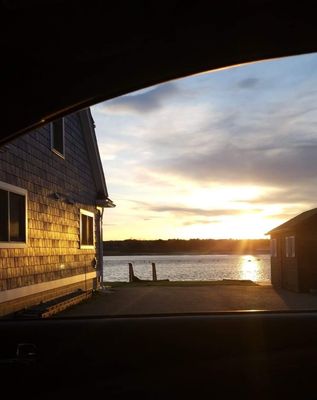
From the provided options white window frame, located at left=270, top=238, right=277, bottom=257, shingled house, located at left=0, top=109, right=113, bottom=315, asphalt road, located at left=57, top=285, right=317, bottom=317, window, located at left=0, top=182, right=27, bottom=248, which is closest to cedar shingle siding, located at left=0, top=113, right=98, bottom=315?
shingled house, located at left=0, top=109, right=113, bottom=315

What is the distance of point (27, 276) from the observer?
10055 millimetres

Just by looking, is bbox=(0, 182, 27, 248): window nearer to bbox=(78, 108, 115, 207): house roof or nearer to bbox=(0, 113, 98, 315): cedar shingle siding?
bbox=(0, 113, 98, 315): cedar shingle siding

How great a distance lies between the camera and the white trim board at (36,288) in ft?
29.6

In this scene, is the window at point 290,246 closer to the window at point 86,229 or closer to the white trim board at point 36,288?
the window at point 86,229

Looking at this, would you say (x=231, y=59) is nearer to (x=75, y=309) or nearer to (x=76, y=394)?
(x=76, y=394)

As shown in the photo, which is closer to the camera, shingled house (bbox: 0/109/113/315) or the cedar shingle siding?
shingled house (bbox: 0/109/113/315)

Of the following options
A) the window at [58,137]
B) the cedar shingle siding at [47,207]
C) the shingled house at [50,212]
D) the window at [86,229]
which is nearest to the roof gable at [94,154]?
the shingled house at [50,212]

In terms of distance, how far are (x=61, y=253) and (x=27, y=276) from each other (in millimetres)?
2589

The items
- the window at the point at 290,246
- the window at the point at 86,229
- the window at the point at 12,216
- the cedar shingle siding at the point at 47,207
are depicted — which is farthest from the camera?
the window at the point at 290,246

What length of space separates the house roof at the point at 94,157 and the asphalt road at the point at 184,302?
2744 mm

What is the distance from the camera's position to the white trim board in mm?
9016

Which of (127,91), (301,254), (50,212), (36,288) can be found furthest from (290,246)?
(127,91)

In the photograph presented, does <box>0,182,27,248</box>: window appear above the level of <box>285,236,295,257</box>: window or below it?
above

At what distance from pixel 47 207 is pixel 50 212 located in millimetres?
265
